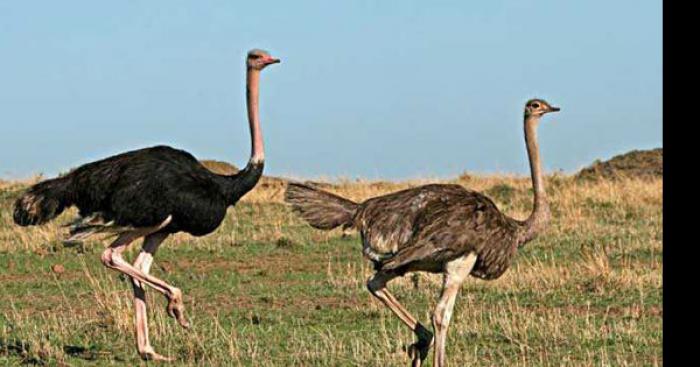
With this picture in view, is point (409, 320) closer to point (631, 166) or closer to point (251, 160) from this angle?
point (251, 160)

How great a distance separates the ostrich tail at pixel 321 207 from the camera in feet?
23.5

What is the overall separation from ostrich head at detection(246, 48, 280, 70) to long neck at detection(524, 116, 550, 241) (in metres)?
1.82

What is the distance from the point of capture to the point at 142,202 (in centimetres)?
746

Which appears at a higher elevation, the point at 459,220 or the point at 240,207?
the point at 240,207

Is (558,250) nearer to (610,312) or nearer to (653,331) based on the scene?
(610,312)

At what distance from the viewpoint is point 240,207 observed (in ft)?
64.3

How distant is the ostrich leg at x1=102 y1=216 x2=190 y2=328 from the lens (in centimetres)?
731

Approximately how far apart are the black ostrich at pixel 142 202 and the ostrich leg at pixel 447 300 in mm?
1495

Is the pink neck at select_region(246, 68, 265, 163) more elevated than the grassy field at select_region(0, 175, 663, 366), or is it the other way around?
the pink neck at select_region(246, 68, 265, 163)

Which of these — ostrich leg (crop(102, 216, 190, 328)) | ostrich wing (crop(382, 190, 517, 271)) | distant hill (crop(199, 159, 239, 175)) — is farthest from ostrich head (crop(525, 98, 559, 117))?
distant hill (crop(199, 159, 239, 175))

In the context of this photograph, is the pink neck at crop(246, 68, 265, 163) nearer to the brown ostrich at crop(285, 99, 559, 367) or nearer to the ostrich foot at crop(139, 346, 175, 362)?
the brown ostrich at crop(285, 99, 559, 367)

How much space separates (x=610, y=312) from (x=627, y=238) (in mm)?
6171

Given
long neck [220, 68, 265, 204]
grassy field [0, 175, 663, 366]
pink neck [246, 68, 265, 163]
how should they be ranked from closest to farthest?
grassy field [0, 175, 663, 366], long neck [220, 68, 265, 204], pink neck [246, 68, 265, 163]

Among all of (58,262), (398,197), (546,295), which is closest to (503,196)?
(58,262)
